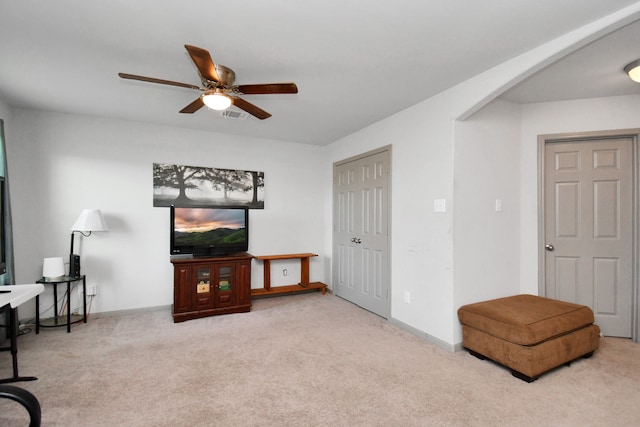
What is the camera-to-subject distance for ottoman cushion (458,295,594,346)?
2.33 meters

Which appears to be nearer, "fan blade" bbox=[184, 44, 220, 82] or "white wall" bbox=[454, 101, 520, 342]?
"fan blade" bbox=[184, 44, 220, 82]

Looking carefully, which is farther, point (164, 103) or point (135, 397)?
point (164, 103)

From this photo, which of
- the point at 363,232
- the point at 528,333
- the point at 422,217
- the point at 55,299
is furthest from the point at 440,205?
the point at 55,299

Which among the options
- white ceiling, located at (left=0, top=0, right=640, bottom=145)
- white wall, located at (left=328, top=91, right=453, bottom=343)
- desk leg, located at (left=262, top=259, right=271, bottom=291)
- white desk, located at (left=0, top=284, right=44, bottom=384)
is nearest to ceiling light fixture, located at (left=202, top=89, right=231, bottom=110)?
white ceiling, located at (left=0, top=0, right=640, bottom=145)

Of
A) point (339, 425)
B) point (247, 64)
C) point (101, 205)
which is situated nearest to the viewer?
point (339, 425)

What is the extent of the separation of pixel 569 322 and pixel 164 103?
4.41m

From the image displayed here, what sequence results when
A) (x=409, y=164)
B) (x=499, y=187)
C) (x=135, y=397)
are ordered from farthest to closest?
(x=409, y=164) < (x=499, y=187) < (x=135, y=397)

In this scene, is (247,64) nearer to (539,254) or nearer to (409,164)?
(409,164)

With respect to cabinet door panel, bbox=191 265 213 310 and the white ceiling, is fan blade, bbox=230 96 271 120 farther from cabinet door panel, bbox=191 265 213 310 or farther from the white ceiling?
cabinet door panel, bbox=191 265 213 310

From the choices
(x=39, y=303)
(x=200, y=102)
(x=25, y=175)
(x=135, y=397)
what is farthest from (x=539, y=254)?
(x=25, y=175)

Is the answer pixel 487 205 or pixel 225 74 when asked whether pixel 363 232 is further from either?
pixel 225 74

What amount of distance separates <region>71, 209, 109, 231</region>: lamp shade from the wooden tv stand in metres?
1.94

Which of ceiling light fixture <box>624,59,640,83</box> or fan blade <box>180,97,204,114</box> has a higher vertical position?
ceiling light fixture <box>624,59,640,83</box>

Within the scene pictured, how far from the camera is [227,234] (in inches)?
161
